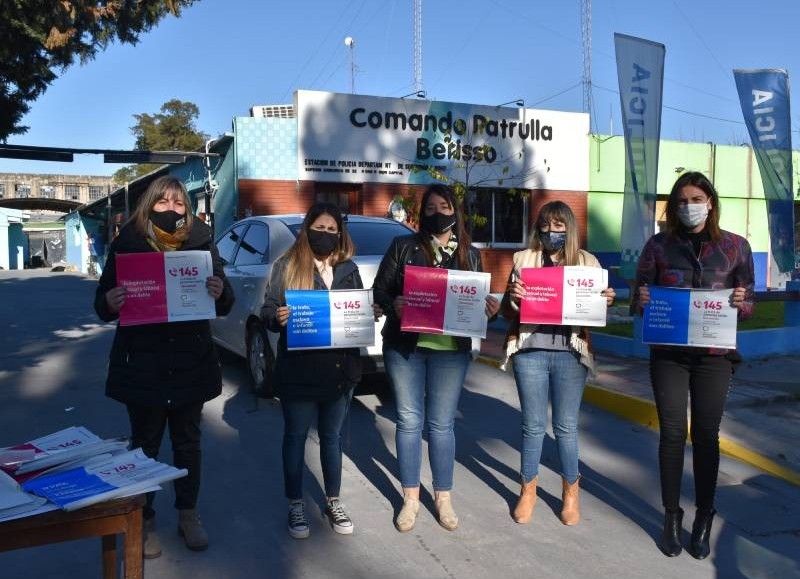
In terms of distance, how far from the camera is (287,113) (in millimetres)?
17156

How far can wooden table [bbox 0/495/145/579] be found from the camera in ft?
7.54

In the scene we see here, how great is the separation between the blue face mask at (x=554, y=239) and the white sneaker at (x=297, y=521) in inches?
81.5

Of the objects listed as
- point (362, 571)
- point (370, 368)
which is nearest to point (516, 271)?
point (362, 571)

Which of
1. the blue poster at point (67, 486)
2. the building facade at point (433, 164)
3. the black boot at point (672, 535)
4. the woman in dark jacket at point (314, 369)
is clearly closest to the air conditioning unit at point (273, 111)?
the building facade at point (433, 164)

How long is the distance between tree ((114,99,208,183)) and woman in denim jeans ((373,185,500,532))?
1796 inches

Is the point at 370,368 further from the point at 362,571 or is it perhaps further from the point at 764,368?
the point at 764,368

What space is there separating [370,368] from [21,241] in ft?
173

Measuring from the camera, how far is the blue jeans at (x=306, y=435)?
4.30m

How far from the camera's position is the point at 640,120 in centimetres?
993

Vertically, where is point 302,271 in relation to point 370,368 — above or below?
above

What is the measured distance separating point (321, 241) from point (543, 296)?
1.30 meters

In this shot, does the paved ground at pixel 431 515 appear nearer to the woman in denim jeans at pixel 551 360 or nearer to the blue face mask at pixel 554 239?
the woman in denim jeans at pixel 551 360

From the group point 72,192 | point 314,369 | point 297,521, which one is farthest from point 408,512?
point 72,192

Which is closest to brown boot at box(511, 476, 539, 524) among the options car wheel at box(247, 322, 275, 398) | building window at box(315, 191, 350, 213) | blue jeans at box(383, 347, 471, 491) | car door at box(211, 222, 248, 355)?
blue jeans at box(383, 347, 471, 491)
